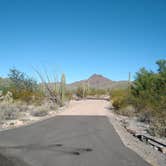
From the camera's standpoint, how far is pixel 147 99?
31703 mm

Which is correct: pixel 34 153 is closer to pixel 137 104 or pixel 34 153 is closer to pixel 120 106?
pixel 137 104

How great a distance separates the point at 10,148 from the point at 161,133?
8.66m

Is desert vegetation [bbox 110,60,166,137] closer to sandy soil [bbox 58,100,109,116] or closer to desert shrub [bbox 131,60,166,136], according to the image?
desert shrub [bbox 131,60,166,136]

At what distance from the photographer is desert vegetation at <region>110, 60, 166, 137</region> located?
25.5m

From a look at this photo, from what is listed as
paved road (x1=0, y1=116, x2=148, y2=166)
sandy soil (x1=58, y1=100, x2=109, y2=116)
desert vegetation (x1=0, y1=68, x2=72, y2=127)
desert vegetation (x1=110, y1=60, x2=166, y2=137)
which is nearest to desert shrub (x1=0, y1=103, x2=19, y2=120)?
desert vegetation (x1=0, y1=68, x2=72, y2=127)

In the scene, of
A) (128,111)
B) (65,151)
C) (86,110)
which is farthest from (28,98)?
(65,151)

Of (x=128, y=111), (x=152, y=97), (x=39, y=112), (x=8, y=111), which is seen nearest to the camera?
(x=8, y=111)

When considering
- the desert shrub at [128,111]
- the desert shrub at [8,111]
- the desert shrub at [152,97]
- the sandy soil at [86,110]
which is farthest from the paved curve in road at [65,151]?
the sandy soil at [86,110]

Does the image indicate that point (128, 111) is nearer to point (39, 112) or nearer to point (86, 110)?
point (86, 110)

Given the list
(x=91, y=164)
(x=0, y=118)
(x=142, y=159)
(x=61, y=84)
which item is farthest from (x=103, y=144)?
(x=61, y=84)

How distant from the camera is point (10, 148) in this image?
12.4 metres

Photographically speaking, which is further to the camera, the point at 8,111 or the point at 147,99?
the point at 147,99

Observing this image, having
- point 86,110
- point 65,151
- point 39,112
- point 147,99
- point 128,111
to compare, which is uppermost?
point 147,99

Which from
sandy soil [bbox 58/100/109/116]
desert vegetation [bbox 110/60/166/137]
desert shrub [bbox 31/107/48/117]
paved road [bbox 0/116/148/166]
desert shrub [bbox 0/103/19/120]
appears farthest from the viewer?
sandy soil [bbox 58/100/109/116]
